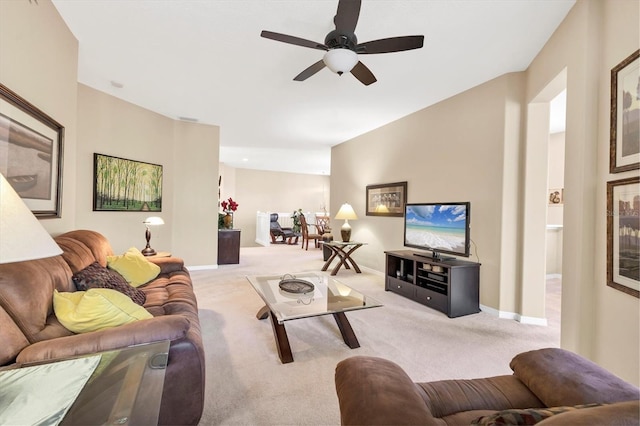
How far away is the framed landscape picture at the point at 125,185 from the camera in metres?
3.78

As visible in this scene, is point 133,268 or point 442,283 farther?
point 442,283

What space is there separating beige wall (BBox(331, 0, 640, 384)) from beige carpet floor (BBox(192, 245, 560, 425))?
1.77ft

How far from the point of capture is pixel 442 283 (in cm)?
331

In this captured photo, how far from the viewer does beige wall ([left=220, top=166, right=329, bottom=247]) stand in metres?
10.0

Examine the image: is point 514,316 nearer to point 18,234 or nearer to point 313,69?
point 313,69

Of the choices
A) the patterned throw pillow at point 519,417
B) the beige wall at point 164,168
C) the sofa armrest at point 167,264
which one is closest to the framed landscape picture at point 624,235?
the patterned throw pillow at point 519,417

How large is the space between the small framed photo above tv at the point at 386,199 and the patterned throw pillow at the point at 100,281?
369cm

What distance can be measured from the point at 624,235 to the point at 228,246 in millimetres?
5525

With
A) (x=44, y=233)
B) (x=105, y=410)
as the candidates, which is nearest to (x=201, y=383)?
(x=105, y=410)

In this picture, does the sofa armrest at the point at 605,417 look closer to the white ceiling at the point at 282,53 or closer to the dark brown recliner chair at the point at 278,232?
the white ceiling at the point at 282,53

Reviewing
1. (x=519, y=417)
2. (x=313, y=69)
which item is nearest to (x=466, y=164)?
(x=313, y=69)

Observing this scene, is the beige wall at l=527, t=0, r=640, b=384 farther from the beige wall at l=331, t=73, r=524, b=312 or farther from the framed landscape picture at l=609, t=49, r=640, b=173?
the beige wall at l=331, t=73, r=524, b=312

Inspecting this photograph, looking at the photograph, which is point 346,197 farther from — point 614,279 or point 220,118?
point 614,279

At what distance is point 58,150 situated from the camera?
2.29m
